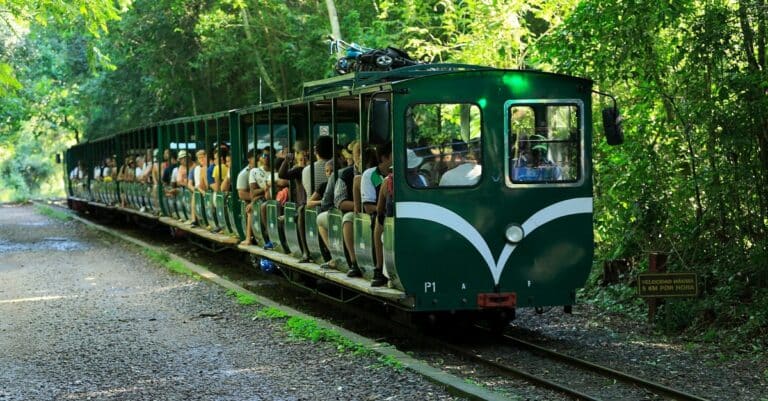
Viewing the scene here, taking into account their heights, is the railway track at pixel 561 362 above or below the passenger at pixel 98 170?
below

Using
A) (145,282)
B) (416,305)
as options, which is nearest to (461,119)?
(416,305)

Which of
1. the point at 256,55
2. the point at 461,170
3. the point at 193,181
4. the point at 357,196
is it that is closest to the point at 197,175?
the point at 193,181

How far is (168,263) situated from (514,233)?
9.61m

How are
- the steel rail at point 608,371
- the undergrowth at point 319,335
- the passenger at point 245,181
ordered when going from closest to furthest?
the steel rail at point 608,371, the undergrowth at point 319,335, the passenger at point 245,181

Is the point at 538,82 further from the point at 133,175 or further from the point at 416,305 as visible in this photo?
the point at 133,175

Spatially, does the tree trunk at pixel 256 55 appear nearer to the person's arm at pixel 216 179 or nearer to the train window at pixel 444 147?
the person's arm at pixel 216 179

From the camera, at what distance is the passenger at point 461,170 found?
9883 millimetres

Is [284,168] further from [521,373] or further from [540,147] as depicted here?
[521,373]

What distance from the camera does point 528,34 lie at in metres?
18.0

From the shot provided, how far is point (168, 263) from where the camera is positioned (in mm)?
18281

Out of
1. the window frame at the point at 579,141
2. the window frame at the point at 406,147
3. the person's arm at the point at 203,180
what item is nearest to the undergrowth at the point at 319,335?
the window frame at the point at 406,147

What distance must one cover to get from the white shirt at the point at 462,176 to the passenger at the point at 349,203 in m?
1.56

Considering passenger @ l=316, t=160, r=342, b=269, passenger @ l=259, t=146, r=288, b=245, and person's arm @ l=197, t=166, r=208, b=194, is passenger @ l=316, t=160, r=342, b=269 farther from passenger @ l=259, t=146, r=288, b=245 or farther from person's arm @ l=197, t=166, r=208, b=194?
person's arm @ l=197, t=166, r=208, b=194

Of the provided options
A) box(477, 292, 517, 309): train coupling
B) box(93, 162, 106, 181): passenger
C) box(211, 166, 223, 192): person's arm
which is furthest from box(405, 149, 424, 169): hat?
box(93, 162, 106, 181): passenger
